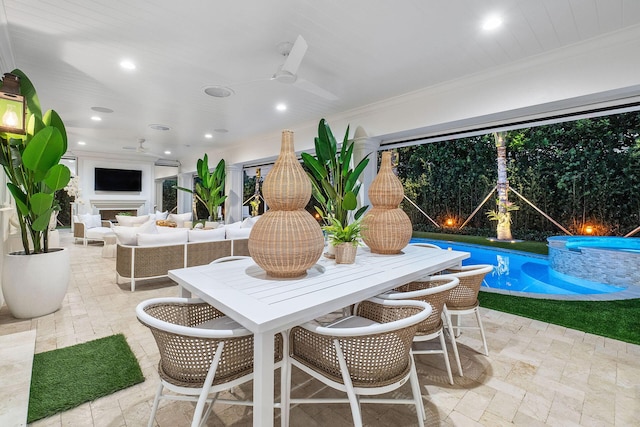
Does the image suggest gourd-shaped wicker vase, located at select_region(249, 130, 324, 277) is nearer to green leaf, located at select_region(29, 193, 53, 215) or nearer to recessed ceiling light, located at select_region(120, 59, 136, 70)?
green leaf, located at select_region(29, 193, 53, 215)

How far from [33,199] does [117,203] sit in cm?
848

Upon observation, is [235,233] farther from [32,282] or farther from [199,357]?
[199,357]

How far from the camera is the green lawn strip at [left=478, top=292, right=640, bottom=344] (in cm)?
266

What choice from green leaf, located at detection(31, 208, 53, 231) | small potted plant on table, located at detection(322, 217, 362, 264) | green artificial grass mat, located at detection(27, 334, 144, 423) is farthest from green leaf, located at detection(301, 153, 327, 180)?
green leaf, located at detection(31, 208, 53, 231)

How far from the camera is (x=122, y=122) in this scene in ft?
18.5

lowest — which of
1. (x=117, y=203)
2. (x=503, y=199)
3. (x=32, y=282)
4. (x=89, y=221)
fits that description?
(x=32, y=282)

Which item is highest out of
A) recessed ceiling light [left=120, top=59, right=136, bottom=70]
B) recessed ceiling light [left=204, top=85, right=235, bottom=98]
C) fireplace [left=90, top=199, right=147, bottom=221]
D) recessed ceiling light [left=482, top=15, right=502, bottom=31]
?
recessed ceiling light [left=204, top=85, right=235, bottom=98]

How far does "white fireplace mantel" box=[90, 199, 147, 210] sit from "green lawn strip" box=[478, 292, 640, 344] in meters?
10.8

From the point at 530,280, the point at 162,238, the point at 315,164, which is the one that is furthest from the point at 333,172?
the point at 530,280

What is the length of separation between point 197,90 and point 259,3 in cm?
210

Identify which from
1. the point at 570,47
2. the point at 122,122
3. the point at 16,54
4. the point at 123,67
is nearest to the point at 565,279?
the point at 570,47

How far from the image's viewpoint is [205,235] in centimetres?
425

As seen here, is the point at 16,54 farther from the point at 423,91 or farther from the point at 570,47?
the point at 570,47

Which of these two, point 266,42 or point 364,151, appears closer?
point 266,42
